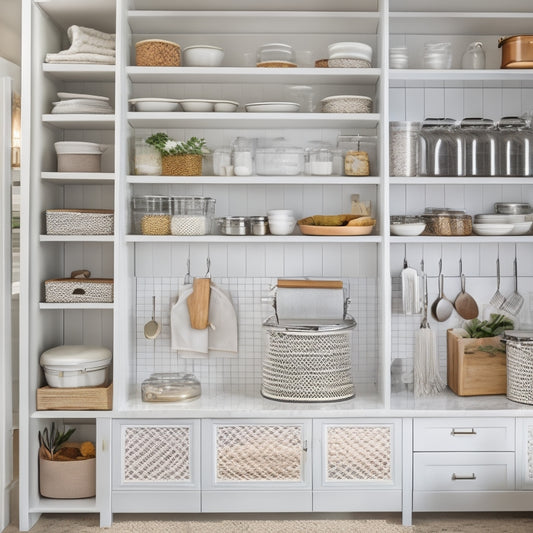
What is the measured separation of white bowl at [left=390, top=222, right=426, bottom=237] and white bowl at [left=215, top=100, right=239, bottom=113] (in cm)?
96

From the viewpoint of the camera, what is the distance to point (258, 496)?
3516mm

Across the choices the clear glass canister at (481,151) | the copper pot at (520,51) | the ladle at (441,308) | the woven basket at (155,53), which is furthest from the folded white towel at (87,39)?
the ladle at (441,308)

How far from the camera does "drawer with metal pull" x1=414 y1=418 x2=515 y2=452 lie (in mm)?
3490

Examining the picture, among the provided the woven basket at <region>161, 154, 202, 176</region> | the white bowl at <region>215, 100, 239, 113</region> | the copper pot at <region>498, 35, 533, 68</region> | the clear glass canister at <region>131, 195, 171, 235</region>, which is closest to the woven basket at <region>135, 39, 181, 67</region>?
the white bowl at <region>215, 100, 239, 113</region>

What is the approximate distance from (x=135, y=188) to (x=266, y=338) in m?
1.04

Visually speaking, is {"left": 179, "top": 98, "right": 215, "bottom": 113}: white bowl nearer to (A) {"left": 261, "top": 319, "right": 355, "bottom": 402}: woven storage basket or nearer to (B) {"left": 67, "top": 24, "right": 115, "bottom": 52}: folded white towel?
(B) {"left": 67, "top": 24, "right": 115, "bottom": 52}: folded white towel

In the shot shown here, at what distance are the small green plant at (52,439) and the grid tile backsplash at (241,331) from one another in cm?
47

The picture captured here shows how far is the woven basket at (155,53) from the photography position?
142 inches

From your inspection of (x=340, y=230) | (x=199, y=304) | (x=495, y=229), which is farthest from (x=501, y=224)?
(x=199, y=304)

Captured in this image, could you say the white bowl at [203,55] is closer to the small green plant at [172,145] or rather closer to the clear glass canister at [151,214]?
the small green plant at [172,145]

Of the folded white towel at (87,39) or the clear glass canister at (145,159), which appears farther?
the clear glass canister at (145,159)

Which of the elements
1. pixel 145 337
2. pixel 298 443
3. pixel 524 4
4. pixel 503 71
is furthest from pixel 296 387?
pixel 524 4

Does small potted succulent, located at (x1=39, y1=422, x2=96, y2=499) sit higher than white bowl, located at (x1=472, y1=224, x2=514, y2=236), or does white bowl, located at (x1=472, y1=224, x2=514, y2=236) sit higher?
white bowl, located at (x1=472, y1=224, x2=514, y2=236)

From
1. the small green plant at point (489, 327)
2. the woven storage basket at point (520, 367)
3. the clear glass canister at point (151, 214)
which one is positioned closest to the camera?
the woven storage basket at point (520, 367)
